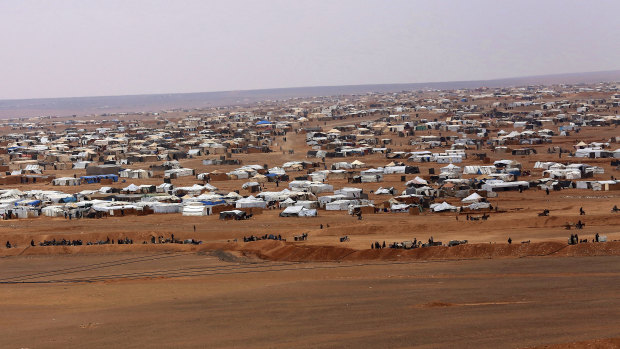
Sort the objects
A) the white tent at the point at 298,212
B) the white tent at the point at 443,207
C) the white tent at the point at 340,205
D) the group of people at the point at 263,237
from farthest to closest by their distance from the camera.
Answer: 1. the white tent at the point at 340,205
2. the white tent at the point at 298,212
3. the white tent at the point at 443,207
4. the group of people at the point at 263,237

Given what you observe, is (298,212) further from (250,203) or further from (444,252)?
(444,252)

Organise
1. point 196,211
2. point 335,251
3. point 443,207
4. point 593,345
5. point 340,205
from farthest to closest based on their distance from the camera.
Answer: point 340,205 → point 196,211 → point 443,207 → point 335,251 → point 593,345

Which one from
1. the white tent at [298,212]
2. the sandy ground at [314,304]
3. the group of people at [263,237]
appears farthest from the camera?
the white tent at [298,212]

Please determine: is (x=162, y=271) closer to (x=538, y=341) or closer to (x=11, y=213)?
(x=538, y=341)

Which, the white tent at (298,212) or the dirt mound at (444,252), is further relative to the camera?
the white tent at (298,212)

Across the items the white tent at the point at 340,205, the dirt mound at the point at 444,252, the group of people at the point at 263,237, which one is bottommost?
the white tent at the point at 340,205

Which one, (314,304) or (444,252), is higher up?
(314,304)

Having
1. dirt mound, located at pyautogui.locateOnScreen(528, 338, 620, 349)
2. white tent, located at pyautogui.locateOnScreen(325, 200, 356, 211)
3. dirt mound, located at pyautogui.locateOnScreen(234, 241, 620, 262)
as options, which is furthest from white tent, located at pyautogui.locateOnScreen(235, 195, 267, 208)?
dirt mound, located at pyautogui.locateOnScreen(528, 338, 620, 349)

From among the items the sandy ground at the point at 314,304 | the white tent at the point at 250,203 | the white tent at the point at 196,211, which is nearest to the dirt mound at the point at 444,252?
the sandy ground at the point at 314,304

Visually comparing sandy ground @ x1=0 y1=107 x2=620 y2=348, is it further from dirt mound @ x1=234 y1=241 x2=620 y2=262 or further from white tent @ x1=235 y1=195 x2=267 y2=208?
white tent @ x1=235 y1=195 x2=267 y2=208

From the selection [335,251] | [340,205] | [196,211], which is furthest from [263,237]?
[340,205]

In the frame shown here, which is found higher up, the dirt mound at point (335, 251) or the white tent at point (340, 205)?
the dirt mound at point (335, 251)

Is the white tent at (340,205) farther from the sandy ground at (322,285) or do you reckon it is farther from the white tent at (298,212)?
the white tent at (298,212)

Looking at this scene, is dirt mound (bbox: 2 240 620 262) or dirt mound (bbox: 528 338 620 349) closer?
dirt mound (bbox: 528 338 620 349)
